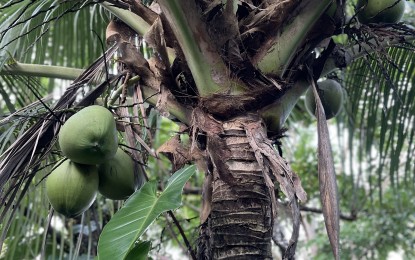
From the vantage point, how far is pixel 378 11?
1.67m

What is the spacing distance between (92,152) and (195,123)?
11.5 inches

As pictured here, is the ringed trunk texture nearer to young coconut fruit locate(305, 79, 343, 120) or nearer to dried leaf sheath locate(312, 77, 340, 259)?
dried leaf sheath locate(312, 77, 340, 259)

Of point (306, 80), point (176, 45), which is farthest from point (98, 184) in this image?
point (306, 80)

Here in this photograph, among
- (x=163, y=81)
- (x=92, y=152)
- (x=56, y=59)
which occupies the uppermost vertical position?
(x=56, y=59)

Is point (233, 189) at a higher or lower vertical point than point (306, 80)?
lower

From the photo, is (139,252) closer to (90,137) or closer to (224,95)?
(90,137)

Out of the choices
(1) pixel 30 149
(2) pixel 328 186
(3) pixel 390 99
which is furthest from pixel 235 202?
(3) pixel 390 99

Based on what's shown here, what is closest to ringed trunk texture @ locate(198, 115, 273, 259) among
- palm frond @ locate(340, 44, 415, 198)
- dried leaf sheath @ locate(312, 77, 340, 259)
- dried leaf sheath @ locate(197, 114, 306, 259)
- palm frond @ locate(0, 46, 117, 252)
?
dried leaf sheath @ locate(197, 114, 306, 259)

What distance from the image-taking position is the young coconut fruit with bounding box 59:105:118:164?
1326 mm

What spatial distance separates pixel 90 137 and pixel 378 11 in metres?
0.90

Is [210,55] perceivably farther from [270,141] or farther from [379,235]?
[379,235]

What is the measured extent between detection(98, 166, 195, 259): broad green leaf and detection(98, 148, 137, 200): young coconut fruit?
12 centimetres

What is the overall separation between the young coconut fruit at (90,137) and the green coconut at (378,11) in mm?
786

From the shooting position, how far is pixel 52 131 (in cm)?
154
